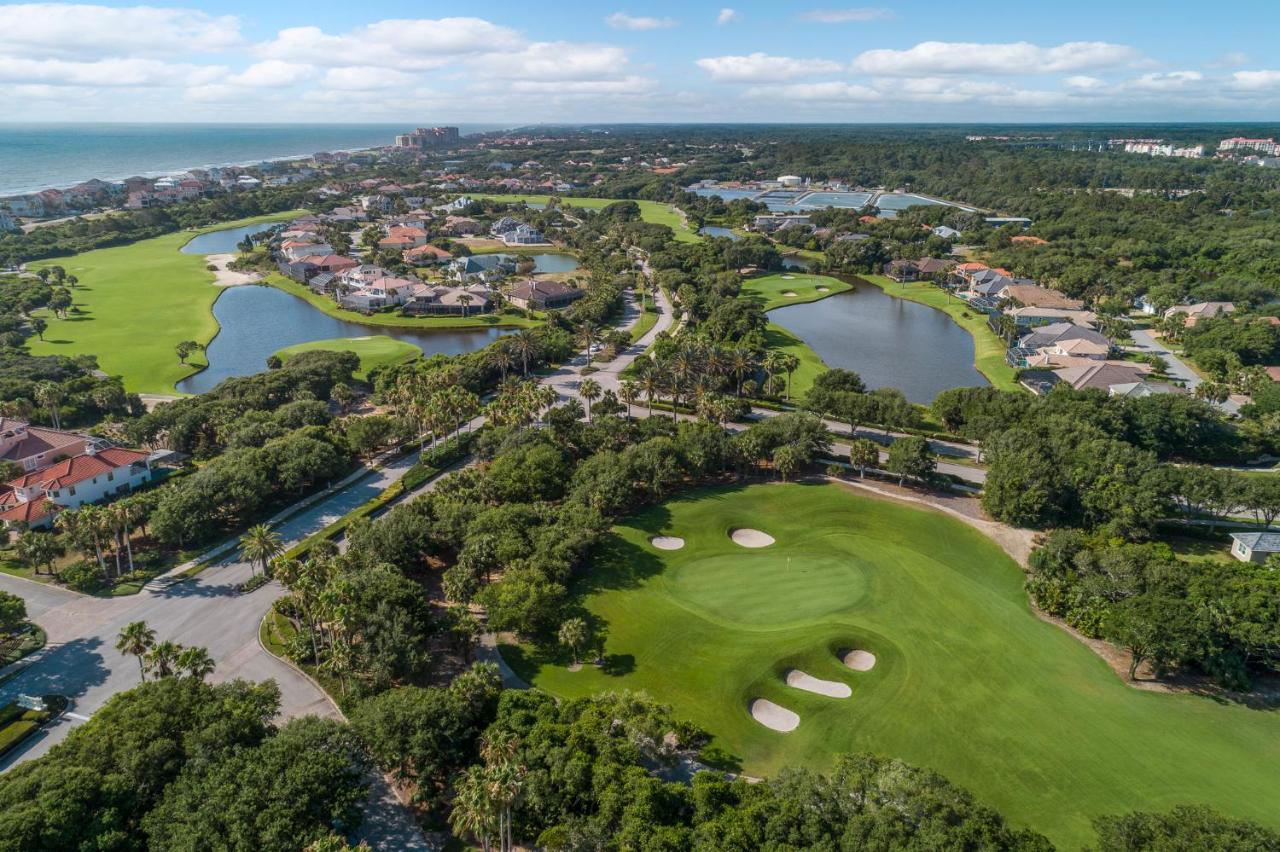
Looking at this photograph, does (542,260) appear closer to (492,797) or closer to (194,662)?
(194,662)

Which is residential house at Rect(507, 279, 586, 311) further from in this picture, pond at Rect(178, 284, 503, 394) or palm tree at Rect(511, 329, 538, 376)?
palm tree at Rect(511, 329, 538, 376)

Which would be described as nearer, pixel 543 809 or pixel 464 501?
pixel 543 809

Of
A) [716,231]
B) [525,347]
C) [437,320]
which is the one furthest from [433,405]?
[716,231]

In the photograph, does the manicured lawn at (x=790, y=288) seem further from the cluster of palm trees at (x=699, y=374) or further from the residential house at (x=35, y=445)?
the residential house at (x=35, y=445)

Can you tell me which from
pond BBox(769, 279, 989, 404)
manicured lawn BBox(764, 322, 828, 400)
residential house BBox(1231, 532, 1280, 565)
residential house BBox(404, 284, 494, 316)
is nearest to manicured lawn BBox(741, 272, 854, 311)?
pond BBox(769, 279, 989, 404)

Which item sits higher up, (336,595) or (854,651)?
(336,595)

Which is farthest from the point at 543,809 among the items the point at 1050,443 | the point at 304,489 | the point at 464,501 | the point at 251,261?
the point at 251,261

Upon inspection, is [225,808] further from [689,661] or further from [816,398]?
[816,398]
